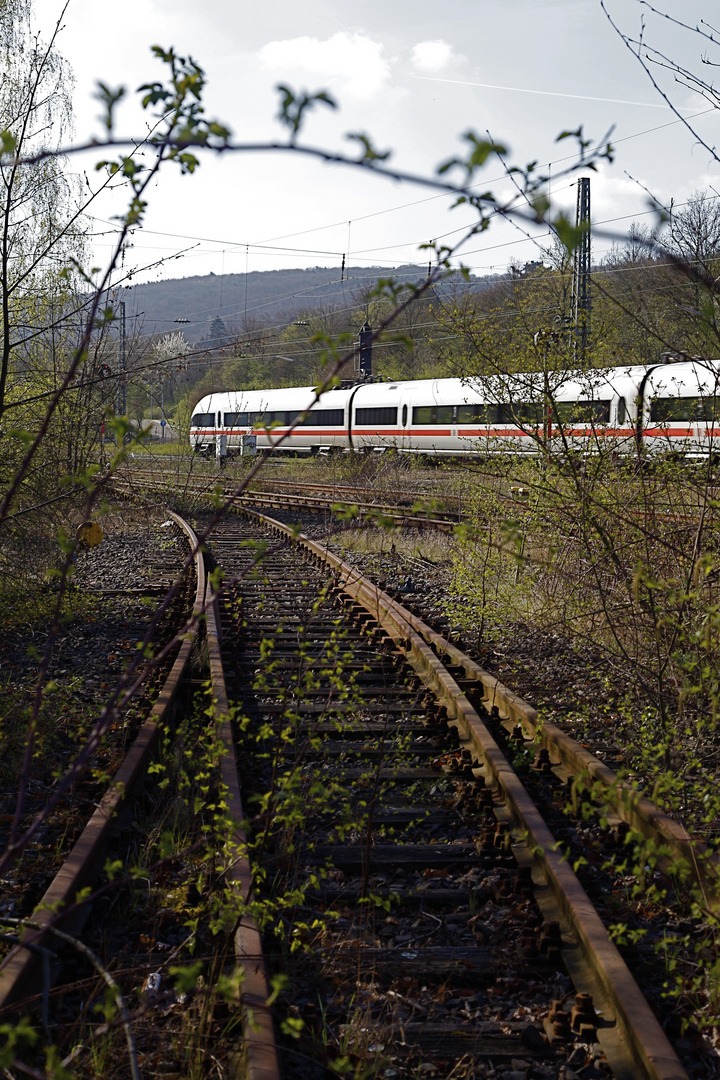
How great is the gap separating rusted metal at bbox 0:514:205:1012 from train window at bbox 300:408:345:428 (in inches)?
1347

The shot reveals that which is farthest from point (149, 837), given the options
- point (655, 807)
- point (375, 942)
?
point (655, 807)

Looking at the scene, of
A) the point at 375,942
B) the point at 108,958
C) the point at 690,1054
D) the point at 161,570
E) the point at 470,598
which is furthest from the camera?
the point at 161,570

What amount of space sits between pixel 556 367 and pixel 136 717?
4.18 m

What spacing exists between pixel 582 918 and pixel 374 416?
34.8 metres

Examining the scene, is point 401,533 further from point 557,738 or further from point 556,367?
point 557,738

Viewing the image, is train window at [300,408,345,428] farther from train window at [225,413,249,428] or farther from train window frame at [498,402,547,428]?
train window frame at [498,402,547,428]

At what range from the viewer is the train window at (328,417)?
40.1 m

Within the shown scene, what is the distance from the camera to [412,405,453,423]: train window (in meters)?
33.2

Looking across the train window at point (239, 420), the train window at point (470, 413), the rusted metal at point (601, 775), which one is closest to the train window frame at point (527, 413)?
the rusted metal at point (601, 775)

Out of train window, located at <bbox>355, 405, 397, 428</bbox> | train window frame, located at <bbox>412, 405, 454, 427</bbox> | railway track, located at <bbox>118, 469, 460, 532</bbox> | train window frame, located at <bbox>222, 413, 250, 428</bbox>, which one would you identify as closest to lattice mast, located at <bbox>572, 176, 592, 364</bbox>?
railway track, located at <bbox>118, 469, 460, 532</bbox>

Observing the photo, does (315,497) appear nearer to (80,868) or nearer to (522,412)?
(522,412)

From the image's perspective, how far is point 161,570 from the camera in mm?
12672

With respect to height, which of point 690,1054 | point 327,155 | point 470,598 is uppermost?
point 327,155

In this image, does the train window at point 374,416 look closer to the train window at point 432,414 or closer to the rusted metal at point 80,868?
the train window at point 432,414
